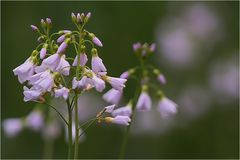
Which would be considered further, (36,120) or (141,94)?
(36,120)

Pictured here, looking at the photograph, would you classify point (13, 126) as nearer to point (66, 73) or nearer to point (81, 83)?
point (66, 73)

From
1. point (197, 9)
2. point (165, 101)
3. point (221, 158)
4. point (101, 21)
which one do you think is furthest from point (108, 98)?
point (197, 9)

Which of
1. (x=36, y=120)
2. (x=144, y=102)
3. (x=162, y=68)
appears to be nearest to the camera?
(x=144, y=102)

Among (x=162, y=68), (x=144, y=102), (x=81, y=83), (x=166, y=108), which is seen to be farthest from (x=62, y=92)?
(x=162, y=68)

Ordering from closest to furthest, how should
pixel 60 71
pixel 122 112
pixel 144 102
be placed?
1. pixel 60 71
2. pixel 122 112
3. pixel 144 102

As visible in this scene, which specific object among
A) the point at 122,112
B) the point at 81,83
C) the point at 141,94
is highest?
the point at 81,83

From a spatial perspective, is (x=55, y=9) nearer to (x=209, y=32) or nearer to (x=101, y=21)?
(x=101, y=21)

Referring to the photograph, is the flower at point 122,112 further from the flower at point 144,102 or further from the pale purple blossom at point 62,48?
the pale purple blossom at point 62,48

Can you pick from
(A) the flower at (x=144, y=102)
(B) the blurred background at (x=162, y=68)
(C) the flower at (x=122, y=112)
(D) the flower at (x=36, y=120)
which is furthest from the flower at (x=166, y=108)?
(B) the blurred background at (x=162, y=68)

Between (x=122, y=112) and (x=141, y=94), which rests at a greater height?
(x=141, y=94)
